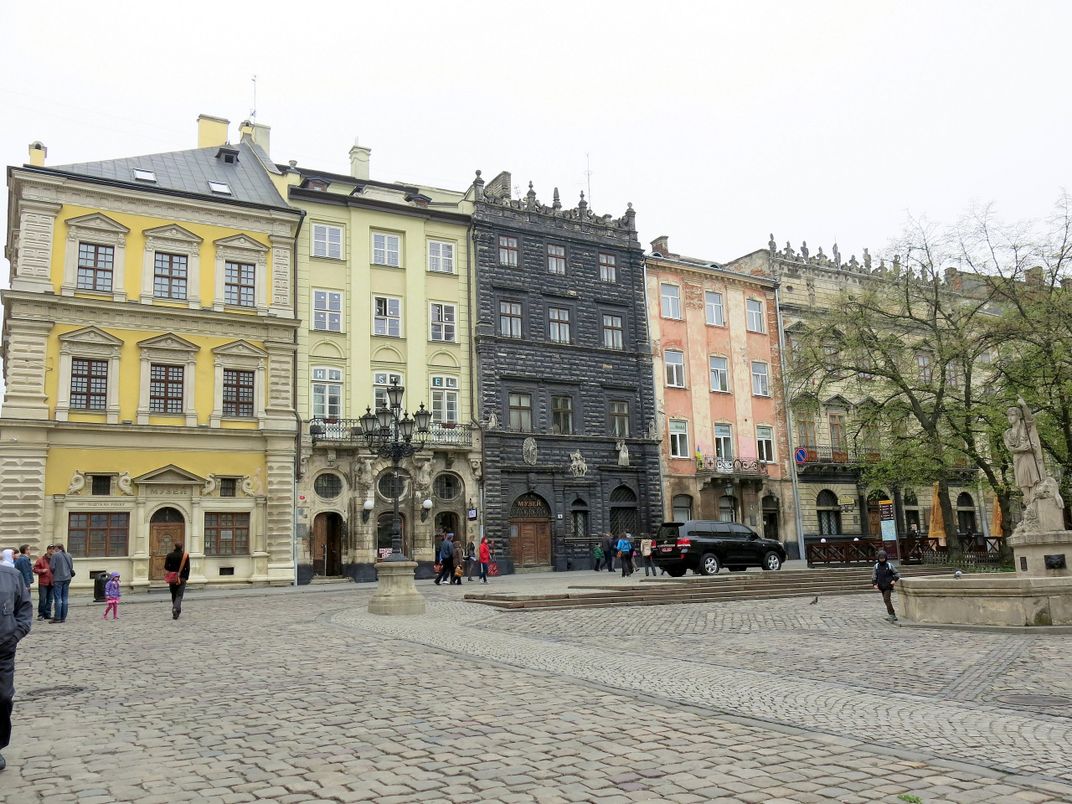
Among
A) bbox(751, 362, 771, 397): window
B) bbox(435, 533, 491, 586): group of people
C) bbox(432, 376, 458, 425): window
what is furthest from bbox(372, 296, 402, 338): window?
bbox(751, 362, 771, 397): window

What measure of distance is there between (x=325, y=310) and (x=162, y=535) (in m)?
10.9

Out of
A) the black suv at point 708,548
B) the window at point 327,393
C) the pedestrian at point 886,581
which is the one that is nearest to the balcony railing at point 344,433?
the window at point 327,393

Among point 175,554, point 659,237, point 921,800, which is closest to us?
point 921,800

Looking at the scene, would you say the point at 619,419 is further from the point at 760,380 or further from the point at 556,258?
the point at 760,380

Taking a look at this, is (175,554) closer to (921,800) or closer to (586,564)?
(921,800)

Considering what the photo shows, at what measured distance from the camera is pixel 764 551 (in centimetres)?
3038

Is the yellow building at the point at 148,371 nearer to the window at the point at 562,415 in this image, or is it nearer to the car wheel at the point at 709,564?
the window at the point at 562,415

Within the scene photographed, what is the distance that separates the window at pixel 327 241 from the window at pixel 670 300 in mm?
16361

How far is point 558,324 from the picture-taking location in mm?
41500

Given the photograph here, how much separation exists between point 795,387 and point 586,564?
550 inches

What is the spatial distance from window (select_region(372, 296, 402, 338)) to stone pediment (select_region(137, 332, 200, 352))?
757 cm

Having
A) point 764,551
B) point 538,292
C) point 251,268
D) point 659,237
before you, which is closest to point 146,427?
point 251,268

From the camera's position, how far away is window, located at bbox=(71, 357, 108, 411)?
102 ft

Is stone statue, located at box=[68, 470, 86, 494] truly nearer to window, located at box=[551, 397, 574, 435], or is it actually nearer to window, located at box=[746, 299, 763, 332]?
window, located at box=[551, 397, 574, 435]
